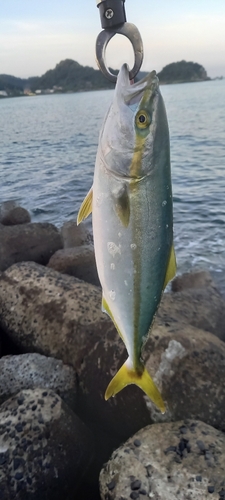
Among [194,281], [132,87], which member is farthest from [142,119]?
[194,281]

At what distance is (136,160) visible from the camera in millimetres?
2166

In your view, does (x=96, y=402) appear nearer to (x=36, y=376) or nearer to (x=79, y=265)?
(x=36, y=376)

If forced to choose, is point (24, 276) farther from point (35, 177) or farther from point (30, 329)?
point (35, 177)

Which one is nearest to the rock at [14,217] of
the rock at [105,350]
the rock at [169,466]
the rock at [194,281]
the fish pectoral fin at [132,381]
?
the rock at [194,281]

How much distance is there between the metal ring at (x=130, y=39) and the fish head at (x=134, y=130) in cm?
9

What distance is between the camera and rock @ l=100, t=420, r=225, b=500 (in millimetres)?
3012

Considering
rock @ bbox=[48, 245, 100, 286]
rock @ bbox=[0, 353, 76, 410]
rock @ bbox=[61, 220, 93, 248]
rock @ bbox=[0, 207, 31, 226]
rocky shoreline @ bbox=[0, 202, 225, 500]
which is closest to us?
rocky shoreline @ bbox=[0, 202, 225, 500]

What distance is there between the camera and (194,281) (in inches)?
284

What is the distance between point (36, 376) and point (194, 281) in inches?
141

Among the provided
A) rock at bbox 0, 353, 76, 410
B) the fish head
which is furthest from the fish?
rock at bbox 0, 353, 76, 410

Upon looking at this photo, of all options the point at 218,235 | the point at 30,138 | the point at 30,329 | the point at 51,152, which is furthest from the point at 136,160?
→ the point at 30,138

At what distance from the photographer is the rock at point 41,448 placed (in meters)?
3.28

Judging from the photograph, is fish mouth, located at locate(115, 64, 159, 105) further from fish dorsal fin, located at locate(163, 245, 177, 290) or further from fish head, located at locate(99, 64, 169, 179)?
fish dorsal fin, located at locate(163, 245, 177, 290)

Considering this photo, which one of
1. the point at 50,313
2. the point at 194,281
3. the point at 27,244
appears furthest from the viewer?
the point at 27,244
